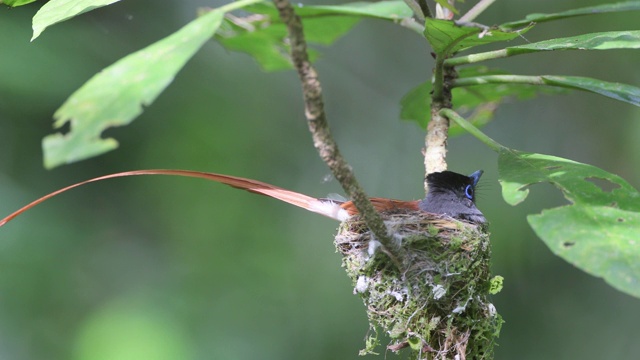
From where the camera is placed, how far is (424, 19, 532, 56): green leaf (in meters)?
1.88

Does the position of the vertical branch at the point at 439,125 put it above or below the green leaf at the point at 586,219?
above

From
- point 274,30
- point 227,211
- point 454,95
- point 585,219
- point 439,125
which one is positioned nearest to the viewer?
point 585,219

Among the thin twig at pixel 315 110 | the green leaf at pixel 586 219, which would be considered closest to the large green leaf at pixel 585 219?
the green leaf at pixel 586 219

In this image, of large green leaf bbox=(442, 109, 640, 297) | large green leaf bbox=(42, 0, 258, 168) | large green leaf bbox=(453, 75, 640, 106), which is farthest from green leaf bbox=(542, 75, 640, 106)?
large green leaf bbox=(42, 0, 258, 168)

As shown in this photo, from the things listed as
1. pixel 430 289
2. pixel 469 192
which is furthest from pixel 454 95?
pixel 430 289

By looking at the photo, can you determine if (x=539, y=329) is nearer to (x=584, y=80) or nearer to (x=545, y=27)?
(x=545, y=27)

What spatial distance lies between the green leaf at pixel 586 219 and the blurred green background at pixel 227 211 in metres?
2.95

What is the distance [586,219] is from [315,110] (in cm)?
77

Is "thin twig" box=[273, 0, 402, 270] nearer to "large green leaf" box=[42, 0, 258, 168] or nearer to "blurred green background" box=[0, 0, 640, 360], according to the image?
"large green leaf" box=[42, 0, 258, 168]

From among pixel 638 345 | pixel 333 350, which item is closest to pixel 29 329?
pixel 333 350

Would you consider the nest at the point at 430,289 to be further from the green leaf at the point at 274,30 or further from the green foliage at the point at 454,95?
the green leaf at the point at 274,30

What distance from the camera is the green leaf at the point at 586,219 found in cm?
145

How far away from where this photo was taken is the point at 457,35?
6.48ft

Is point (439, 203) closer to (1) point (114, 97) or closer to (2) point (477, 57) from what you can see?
(2) point (477, 57)
